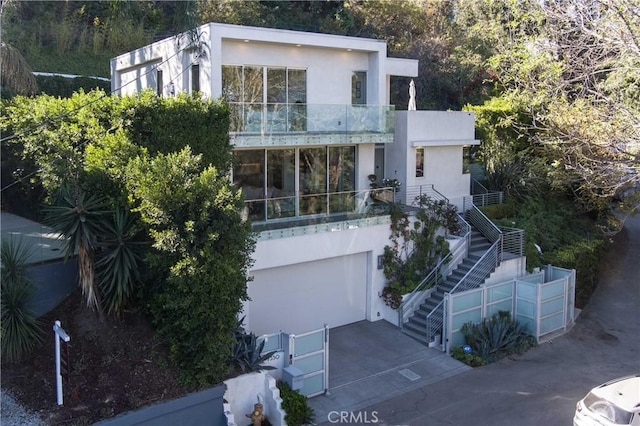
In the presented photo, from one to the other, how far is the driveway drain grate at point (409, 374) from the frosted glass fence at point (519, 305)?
184 centimetres

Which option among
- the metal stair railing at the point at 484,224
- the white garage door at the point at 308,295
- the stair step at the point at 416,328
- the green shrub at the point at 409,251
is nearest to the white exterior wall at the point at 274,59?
the green shrub at the point at 409,251

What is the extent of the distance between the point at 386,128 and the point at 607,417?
11.8 m

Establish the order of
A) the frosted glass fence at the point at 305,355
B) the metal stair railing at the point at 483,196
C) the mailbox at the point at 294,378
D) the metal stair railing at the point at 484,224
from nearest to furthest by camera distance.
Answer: the mailbox at the point at 294,378 < the frosted glass fence at the point at 305,355 < the metal stair railing at the point at 484,224 < the metal stair railing at the point at 483,196

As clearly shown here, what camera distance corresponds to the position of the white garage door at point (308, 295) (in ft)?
55.3

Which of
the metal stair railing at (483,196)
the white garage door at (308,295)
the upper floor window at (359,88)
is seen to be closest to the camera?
the white garage door at (308,295)

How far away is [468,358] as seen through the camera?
16.2 m

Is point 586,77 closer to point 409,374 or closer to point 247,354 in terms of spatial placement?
point 409,374

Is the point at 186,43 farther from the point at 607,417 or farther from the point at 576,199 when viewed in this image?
the point at 576,199

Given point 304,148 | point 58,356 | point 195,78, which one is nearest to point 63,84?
point 195,78

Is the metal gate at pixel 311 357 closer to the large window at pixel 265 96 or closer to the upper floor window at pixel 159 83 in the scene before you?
the large window at pixel 265 96

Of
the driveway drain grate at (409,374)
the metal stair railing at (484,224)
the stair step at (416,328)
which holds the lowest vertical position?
the driveway drain grate at (409,374)

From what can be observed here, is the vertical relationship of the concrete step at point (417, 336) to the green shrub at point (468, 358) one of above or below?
above

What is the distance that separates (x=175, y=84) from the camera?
18.8m

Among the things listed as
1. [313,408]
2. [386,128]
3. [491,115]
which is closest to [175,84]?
[386,128]
